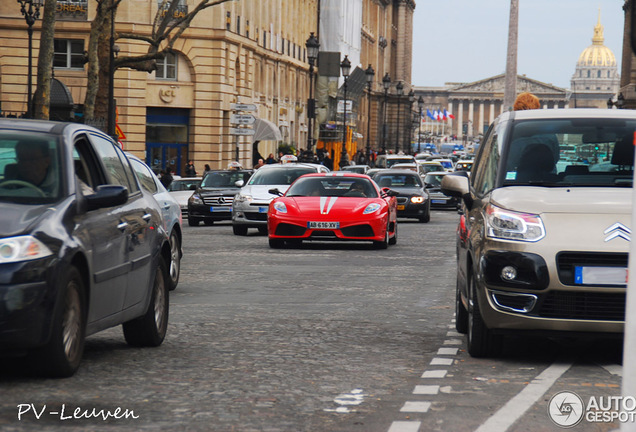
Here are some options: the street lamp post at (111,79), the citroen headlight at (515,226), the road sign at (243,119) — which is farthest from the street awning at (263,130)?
the citroen headlight at (515,226)

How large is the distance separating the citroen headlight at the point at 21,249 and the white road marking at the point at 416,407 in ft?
6.74

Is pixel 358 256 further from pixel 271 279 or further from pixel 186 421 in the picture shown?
pixel 186 421

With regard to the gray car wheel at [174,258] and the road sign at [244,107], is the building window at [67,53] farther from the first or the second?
the gray car wheel at [174,258]

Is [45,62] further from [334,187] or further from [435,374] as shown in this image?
[435,374]

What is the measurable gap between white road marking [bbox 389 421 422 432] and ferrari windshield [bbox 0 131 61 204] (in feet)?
7.99

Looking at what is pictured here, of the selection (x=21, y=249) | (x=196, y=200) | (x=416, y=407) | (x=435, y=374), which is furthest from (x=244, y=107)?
(x=416, y=407)

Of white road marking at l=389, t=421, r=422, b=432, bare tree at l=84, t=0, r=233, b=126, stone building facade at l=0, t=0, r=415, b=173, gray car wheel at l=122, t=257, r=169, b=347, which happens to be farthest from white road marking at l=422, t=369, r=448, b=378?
stone building facade at l=0, t=0, r=415, b=173

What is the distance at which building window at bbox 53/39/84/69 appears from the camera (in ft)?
163

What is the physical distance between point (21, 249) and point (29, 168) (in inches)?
36.6

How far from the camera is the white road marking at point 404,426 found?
6.15 meters

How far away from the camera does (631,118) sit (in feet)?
31.1

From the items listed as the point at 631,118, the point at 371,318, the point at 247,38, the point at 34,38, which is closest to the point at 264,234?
the point at 371,318

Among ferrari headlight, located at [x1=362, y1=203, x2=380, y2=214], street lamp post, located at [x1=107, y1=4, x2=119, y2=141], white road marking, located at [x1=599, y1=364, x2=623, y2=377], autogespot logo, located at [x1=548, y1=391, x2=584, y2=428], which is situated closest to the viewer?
autogespot logo, located at [x1=548, y1=391, x2=584, y2=428]

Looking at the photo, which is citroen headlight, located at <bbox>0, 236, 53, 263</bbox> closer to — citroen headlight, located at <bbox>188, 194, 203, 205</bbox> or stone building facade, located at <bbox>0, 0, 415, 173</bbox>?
citroen headlight, located at <bbox>188, 194, 203, 205</bbox>
